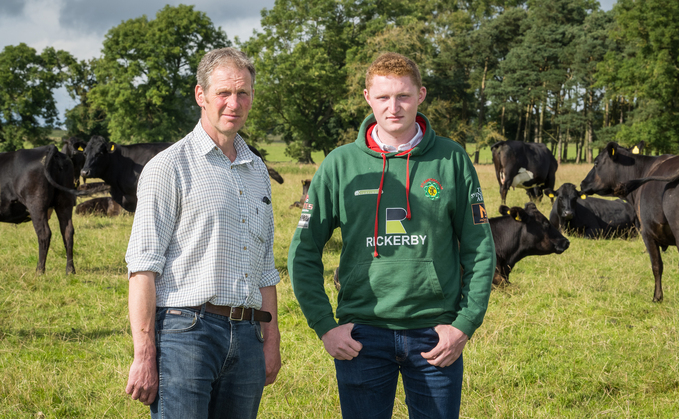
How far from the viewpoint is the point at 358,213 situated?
2.29 metres

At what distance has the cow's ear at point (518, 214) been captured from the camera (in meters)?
7.02

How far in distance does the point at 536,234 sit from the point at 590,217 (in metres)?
5.22

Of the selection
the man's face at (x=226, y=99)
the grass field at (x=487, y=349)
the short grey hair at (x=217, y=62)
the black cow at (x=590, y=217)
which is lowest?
the grass field at (x=487, y=349)

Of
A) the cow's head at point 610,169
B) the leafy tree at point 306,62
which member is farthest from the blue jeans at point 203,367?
the leafy tree at point 306,62

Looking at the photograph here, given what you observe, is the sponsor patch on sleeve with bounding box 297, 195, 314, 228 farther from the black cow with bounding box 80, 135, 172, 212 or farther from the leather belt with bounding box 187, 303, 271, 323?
the black cow with bounding box 80, 135, 172, 212

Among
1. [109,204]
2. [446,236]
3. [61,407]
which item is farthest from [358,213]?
[109,204]

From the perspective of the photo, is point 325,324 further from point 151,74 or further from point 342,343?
point 151,74

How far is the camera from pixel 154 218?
1937 mm

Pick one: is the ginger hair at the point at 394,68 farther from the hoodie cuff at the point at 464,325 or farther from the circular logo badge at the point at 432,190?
the hoodie cuff at the point at 464,325

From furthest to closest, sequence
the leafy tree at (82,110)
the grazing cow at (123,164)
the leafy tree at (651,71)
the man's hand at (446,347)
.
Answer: the leafy tree at (82,110), the leafy tree at (651,71), the grazing cow at (123,164), the man's hand at (446,347)

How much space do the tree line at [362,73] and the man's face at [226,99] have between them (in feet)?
106

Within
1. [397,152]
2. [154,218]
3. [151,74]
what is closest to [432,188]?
[397,152]

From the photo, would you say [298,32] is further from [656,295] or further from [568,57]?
[656,295]

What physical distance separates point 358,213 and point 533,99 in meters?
47.5
